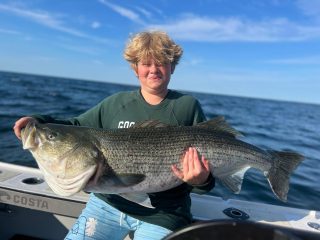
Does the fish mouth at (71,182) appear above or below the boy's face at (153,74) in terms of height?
below

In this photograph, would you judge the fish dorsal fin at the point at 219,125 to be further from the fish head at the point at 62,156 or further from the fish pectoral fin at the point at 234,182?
the fish head at the point at 62,156

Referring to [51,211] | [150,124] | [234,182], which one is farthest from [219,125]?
[51,211]

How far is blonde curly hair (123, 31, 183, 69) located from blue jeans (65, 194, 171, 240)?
155cm

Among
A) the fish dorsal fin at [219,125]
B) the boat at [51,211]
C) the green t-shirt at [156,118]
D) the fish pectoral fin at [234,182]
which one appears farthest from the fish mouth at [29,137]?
the fish pectoral fin at [234,182]

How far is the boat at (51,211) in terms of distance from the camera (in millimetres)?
4277

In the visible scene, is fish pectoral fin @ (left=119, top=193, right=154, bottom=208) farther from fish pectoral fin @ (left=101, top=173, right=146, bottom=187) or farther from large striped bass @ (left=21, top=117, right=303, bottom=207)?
fish pectoral fin @ (left=101, top=173, right=146, bottom=187)

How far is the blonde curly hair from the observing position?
3.79 metres

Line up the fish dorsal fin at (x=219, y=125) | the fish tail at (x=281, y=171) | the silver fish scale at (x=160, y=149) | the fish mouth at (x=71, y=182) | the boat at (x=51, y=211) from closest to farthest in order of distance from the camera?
the fish mouth at (x=71, y=182), the silver fish scale at (x=160, y=149), the fish dorsal fin at (x=219, y=125), the fish tail at (x=281, y=171), the boat at (x=51, y=211)

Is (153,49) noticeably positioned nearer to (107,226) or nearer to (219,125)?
(219,125)

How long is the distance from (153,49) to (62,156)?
4.71 feet

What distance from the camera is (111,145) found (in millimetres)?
3330

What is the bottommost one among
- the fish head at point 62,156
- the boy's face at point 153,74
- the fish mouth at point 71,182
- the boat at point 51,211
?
the boat at point 51,211

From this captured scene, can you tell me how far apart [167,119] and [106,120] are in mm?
692

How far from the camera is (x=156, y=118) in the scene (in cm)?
387
